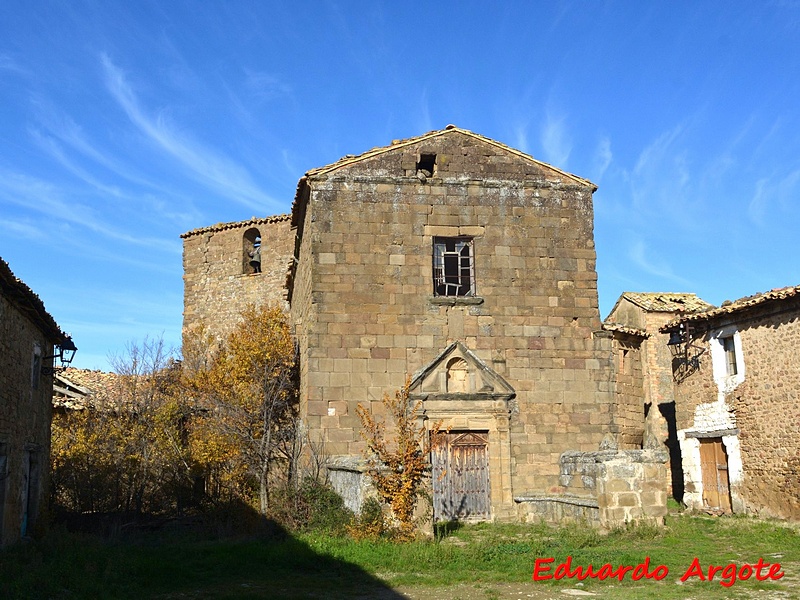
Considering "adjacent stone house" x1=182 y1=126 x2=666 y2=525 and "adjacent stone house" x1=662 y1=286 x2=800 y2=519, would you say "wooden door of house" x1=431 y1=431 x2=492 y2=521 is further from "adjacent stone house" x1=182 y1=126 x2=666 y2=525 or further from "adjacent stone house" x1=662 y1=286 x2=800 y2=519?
"adjacent stone house" x1=662 y1=286 x2=800 y2=519

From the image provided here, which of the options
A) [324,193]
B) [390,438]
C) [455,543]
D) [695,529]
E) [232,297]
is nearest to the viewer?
[455,543]

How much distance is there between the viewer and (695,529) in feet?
41.2

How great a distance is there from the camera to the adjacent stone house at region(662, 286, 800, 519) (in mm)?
14945

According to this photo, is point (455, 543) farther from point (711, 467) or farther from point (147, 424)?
point (147, 424)

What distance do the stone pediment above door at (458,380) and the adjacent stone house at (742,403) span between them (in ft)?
17.6

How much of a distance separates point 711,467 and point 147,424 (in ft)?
43.9

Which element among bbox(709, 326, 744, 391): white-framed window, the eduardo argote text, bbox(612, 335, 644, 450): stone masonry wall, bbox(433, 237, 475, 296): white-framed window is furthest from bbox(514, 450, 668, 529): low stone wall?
bbox(612, 335, 644, 450): stone masonry wall

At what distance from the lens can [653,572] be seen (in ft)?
29.2

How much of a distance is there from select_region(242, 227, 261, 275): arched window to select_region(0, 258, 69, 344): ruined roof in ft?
41.5

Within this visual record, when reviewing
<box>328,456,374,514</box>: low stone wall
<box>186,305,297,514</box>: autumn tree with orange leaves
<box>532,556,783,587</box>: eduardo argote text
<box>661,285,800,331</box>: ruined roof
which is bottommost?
<box>532,556,783,587</box>: eduardo argote text

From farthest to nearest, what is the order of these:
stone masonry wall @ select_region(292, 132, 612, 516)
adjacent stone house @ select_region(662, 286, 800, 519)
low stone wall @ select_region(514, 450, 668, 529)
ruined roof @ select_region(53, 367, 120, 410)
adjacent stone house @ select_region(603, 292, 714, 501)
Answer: adjacent stone house @ select_region(603, 292, 714, 501) < ruined roof @ select_region(53, 367, 120, 410) < adjacent stone house @ select_region(662, 286, 800, 519) < stone masonry wall @ select_region(292, 132, 612, 516) < low stone wall @ select_region(514, 450, 668, 529)

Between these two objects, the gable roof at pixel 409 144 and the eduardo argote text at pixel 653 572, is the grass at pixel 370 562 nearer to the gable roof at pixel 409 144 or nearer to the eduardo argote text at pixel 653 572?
the eduardo argote text at pixel 653 572

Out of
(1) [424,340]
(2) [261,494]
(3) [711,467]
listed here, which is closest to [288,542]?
(2) [261,494]

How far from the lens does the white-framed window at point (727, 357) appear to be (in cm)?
1642
